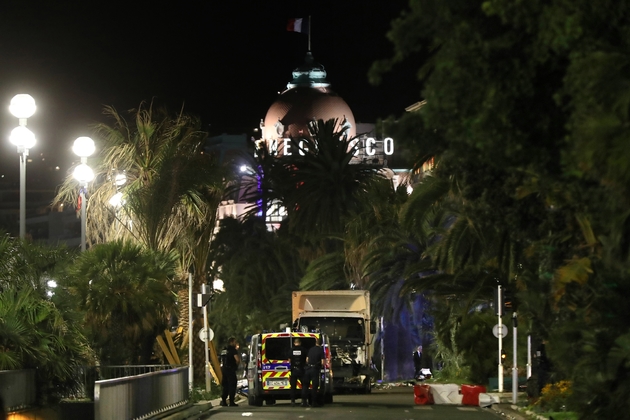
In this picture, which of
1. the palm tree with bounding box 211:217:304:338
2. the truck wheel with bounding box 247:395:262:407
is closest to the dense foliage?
the truck wheel with bounding box 247:395:262:407

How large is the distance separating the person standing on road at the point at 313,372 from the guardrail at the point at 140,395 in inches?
116

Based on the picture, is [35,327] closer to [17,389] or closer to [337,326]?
[17,389]

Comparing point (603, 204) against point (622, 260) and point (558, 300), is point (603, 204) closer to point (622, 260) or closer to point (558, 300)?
point (622, 260)

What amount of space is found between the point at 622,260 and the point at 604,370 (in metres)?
3.63

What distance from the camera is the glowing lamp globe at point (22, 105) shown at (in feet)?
76.5

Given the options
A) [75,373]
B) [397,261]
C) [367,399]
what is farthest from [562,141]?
[397,261]

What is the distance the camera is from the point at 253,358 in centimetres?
2964

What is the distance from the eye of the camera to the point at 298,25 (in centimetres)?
8706

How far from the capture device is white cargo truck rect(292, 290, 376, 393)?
36281 millimetres

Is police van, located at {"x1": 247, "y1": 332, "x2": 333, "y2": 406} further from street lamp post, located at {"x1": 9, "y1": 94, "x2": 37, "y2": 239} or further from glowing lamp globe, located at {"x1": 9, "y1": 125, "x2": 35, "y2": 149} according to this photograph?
glowing lamp globe, located at {"x1": 9, "y1": 125, "x2": 35, "y2": 149}

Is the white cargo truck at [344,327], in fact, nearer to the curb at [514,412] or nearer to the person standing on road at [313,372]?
the person standing on road at [313,372]

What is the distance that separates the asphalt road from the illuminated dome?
5278 cm

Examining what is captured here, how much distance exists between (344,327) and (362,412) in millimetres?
12296

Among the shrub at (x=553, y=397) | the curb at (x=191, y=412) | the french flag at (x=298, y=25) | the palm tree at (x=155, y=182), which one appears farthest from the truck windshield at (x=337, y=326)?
the french flag at (x=298, y=25)
